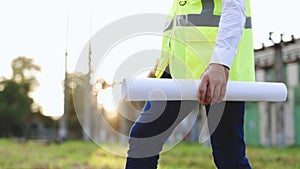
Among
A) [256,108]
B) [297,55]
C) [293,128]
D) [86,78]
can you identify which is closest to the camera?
[86,78]

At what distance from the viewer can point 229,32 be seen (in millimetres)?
1578

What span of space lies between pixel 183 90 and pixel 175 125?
1.10 ft

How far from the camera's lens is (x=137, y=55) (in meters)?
1.83

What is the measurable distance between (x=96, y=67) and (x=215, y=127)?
45 centimetres

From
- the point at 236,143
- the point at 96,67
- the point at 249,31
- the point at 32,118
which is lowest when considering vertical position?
the point at 32,118

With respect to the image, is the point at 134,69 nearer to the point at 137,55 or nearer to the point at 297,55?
the point at 137,55

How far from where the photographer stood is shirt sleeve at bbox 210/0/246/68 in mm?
1558

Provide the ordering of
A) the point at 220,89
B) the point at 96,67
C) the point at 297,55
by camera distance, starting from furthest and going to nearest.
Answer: the point at 297,55
the point at 96,67
the point at 220,89

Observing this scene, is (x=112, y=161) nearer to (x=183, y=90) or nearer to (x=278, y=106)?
(x=183, y=90)

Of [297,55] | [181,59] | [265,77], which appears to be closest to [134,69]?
[181,59]

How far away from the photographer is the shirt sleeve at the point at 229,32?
61.3 inches

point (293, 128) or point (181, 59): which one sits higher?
point (181, 59)

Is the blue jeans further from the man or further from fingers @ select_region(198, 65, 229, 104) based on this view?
fingers @ select_region(198, 65, 229, 104)

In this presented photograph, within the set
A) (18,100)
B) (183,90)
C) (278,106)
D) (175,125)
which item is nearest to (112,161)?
(175,125)
